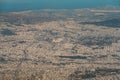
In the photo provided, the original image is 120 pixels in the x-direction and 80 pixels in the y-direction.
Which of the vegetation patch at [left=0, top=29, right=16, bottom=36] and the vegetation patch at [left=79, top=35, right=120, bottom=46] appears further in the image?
the vegetation patch at [left=0, top=29, right=16, bottom=36]

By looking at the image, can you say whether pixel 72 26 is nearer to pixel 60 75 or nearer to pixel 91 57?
pixel 91 57

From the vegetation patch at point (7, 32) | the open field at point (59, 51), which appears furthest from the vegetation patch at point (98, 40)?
the vegetation patch at point (7, 32)

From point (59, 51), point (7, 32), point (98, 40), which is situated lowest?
point (98, 40)

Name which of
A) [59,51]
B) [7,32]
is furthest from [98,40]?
[7,32]

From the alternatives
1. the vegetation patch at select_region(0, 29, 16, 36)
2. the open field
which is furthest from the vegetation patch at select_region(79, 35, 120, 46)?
the vegetation patch at select_region(0, 29, 16, 36)

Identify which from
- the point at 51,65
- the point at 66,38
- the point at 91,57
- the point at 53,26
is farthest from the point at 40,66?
the point at 53,26

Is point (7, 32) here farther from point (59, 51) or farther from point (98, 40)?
point (59, 51)

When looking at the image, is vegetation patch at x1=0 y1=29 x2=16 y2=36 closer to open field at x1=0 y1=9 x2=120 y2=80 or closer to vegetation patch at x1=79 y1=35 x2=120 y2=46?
open field at x1=0 y1=9 x2=120 y2=80

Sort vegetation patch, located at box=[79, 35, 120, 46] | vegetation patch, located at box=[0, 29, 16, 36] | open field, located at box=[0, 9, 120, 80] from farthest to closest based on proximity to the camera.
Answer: vegetation patch, located at box=[0, 29, 16, 36], vegetation patch, located at box=[79, 35, 120, 46], open field, located at box=[0, 9, 120, 80]
